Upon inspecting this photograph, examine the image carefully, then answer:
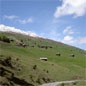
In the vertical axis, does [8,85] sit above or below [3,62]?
below

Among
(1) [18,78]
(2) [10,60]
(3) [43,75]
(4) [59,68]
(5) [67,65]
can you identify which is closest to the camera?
(1) [18,78]

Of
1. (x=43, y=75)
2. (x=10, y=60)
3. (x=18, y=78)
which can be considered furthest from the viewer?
(x=43, y=75)

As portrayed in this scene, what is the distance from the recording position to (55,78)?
71.9 metres

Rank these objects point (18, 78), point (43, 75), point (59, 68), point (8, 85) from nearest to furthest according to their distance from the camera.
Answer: point (8, 85), point (18, 78), point (43, 75), point (59, 68)

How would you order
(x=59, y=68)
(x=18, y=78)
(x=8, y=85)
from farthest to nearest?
(x=59, y=68) → (x=18, y=78) → (x=8, y=85)

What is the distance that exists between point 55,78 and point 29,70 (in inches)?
330

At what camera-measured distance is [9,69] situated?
6166 cm

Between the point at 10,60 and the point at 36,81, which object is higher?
the point at 10,60

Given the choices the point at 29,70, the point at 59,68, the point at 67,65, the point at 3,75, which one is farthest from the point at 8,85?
the point at 67,65

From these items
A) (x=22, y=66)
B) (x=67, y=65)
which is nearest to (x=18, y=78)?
(x=22, y=66)

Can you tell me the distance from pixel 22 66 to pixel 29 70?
1776 millimetres

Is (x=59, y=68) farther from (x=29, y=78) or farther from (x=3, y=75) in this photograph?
(x=3, y=75)

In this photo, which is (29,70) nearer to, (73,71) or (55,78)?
(55,78)

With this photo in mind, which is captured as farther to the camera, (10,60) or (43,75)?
(43,75)
